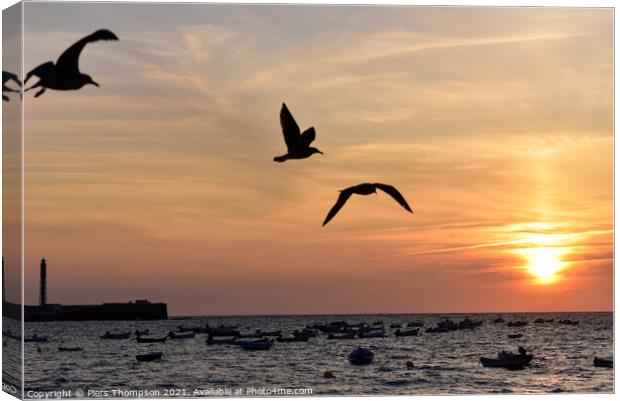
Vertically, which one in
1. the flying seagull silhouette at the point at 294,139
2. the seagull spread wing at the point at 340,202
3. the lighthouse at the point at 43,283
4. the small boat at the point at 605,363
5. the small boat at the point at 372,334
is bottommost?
the small boat at the point at 605,363

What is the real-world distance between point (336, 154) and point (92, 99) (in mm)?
3644

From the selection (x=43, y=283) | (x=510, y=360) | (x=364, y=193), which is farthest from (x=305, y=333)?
(x=43, y=283)

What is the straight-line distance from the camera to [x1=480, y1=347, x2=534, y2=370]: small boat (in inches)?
783

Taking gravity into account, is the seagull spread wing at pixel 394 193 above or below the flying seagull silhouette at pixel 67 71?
below

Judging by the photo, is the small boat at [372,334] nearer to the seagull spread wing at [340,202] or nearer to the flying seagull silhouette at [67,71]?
the seagull spread wing at [340,202]

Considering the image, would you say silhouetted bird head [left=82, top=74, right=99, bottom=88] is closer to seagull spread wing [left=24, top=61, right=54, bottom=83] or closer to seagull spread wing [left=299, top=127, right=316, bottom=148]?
seagull spread wing [left=24, top=61, right=54, bottom=83]

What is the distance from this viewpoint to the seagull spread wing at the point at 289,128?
17172mm

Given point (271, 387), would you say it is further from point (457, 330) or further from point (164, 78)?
point (457, 330)

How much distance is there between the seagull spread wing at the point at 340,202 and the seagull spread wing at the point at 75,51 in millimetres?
4046

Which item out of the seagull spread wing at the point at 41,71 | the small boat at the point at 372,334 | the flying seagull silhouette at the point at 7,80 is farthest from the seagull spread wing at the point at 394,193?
the small boat at the point at 372,334

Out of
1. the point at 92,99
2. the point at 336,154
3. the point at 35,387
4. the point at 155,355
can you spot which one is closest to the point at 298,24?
the point at 336,154

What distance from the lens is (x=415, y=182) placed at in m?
18.1

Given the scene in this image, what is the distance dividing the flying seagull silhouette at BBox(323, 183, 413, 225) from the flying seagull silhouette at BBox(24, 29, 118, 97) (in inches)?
156

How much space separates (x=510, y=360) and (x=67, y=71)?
923 centimetres
